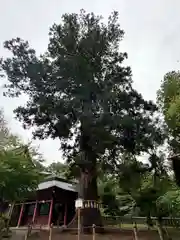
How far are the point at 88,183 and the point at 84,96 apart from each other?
5564 millimetres

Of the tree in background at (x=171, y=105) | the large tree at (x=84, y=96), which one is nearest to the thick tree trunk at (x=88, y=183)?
the large tree at (x=84, y=96)

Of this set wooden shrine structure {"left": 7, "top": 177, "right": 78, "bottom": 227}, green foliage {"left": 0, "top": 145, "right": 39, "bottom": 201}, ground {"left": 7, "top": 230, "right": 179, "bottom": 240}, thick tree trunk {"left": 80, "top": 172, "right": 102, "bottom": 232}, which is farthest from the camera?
wooden shrine structure {"left": 7, "top": 177, "right": 78, "bottom": 227}

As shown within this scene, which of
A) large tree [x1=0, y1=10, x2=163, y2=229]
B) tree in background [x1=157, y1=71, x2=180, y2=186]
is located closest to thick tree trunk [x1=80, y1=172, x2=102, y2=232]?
large tree [x1=0, y1=10, x2=163, y2=229]

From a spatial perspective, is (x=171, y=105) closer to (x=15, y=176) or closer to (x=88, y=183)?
(x=88, y=183)

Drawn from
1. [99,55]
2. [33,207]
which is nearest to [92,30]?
[99,55]

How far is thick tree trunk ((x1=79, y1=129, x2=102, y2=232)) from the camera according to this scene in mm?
18031

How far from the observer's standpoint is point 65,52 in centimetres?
1969

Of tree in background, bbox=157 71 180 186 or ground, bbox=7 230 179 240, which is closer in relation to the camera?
ground, bbox=7 230 179 240

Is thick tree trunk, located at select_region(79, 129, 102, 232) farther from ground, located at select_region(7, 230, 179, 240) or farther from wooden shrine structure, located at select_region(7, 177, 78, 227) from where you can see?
wooden shrine structure, located at select_region(7, 177, 78, 227)

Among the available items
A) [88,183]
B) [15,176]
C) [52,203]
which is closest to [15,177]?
[15,176]

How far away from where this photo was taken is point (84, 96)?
60.1ft

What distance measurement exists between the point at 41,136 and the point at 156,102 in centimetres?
835

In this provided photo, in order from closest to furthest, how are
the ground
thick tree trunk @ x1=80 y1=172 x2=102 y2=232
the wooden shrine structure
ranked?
the ground < thick tree trunk @ x1=80 y1=172 x2=102 y2=232 < the wooden shrine structure

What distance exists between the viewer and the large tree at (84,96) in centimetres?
1795
